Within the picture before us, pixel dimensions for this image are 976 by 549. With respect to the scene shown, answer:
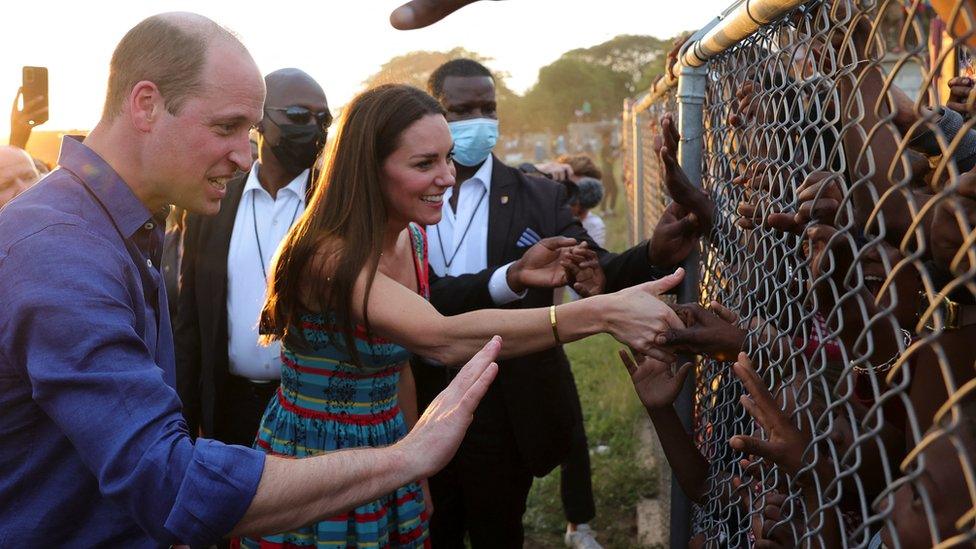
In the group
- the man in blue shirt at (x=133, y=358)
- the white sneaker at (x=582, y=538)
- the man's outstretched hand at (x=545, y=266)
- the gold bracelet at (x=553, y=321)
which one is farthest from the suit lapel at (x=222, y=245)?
the white sneaker at (x=582, y=538)

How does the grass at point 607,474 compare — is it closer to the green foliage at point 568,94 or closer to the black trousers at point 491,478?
the black trousers at point 491,478

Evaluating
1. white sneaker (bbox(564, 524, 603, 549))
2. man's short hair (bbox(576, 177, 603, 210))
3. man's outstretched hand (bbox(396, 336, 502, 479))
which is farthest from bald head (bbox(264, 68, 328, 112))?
man's short hair (bbox(576, 177, 603, 210))

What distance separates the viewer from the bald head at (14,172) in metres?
3.96

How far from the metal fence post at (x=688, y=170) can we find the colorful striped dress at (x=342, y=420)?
87 centimetres

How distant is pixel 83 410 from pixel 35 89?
13.4 ft

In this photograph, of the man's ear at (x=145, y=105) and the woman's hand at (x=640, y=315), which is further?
the woman's hand at (x=640, y=315)

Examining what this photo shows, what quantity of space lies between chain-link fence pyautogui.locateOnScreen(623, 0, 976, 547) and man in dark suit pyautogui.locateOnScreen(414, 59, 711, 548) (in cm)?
94

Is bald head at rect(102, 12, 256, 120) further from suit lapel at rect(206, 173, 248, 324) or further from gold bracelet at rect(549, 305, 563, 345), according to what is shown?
suit lapel at rect(206, 173, 248, 324)

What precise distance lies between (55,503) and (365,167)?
55.4 inches

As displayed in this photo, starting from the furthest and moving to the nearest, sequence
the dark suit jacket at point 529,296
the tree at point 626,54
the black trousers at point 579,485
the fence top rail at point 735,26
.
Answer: the tree at point 626,54
the black trousers at point 579,485
the dark suit jacket at point 529,296
the fence top rail at point 735,26

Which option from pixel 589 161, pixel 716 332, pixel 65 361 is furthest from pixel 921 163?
pixel 589 161

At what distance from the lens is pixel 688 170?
2863 millimetres

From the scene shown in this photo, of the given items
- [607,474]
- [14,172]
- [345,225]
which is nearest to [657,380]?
[345,225]

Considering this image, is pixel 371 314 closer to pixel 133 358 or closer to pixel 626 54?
pixel 133 358
